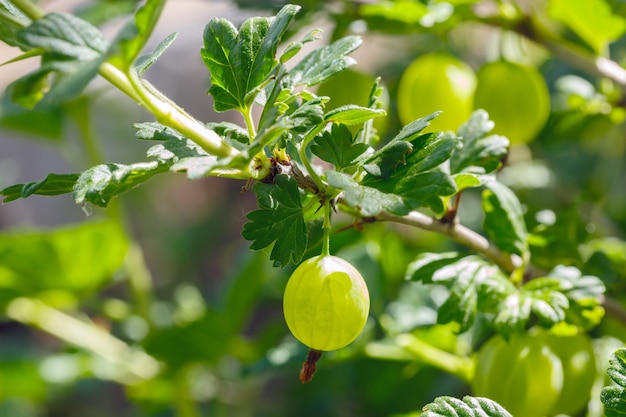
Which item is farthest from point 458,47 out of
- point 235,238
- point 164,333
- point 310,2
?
point 235,238

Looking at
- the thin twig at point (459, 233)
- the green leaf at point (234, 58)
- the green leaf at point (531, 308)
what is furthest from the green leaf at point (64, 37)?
the green leaf at point (531, 308)

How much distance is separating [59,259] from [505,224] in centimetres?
74

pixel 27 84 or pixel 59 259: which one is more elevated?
pixel 27 84

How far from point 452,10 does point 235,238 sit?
160cm

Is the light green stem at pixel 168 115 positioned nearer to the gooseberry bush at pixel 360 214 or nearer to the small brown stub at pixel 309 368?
the gooseberry bush at pixel 360 214

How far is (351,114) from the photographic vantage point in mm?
455

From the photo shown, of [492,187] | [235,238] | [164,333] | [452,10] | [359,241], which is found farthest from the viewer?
[235,238]

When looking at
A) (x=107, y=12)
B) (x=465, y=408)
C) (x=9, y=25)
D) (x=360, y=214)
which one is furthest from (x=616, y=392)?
(x=107, y=12)

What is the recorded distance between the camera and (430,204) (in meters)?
0.44

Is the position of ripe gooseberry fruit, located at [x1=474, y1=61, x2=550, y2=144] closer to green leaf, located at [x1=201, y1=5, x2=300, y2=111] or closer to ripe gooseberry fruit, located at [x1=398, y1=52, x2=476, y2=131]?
ripe gooseberry fruit, located at [x1=398, y1=52, x2=476, y2=131]

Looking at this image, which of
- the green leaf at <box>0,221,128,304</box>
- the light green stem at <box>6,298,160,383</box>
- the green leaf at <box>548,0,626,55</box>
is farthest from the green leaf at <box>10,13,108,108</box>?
the light green stem at <box>6,298,160,383</box>

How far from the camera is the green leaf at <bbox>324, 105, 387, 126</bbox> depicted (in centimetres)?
44

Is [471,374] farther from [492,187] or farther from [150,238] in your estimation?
[150,238]

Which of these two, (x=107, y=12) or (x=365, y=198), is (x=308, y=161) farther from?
(x=107, y=12)
